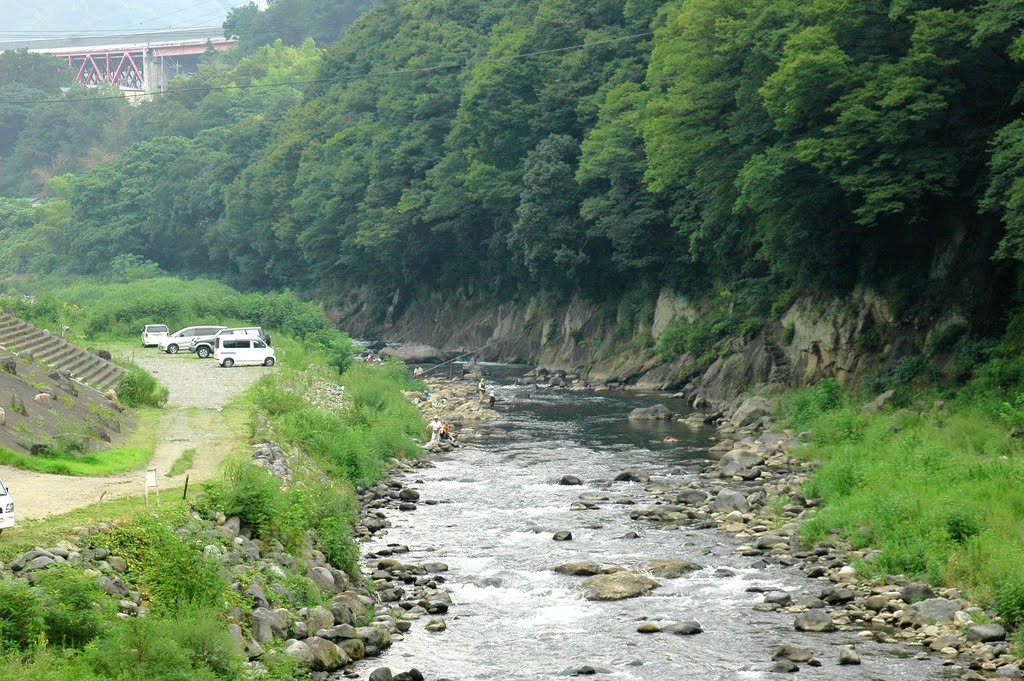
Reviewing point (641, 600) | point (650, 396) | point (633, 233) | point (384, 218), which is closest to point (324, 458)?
point (641, 600)

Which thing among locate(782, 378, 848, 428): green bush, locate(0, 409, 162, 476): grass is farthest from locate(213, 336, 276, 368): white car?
locate(0, 409, 162, 476): grass

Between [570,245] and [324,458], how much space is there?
43609 mm

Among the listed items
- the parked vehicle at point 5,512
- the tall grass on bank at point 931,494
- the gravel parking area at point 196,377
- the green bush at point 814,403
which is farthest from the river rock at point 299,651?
the green bush at point 814,403

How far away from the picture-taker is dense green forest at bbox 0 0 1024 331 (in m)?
46.9

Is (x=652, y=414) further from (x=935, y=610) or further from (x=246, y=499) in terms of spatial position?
(x=935, y=610)

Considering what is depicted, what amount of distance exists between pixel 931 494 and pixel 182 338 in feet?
165

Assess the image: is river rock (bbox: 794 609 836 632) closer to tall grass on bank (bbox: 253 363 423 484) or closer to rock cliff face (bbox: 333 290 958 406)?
tall grass on bank (bbox: 253 363 423 484)

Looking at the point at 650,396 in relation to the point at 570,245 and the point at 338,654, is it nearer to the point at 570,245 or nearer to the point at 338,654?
the point at 570,245

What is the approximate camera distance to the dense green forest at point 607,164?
46875mm

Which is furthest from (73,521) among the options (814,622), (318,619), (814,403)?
(814,403)

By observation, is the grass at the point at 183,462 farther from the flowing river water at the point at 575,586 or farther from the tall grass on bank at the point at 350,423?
the flowing river water at the point at 575,586

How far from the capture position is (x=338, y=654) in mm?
23750

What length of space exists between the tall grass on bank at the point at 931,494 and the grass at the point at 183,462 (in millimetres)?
15448

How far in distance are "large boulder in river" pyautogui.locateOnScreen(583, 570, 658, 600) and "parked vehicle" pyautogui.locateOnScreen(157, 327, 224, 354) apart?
1916 inches
